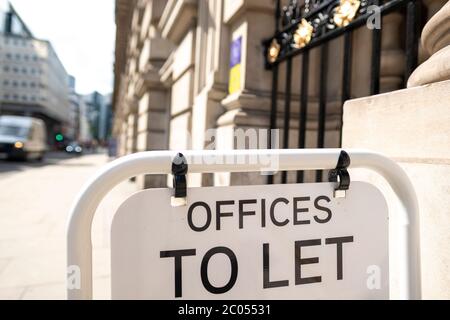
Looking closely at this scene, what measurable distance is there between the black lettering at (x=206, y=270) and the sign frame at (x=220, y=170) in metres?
0.23

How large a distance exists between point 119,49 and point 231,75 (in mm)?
21204

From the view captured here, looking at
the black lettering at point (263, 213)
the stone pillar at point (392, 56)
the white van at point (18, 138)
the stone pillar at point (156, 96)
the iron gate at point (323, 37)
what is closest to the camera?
the black lettering at point (263, 213)

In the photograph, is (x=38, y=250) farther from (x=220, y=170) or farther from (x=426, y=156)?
(x=426, y=156)

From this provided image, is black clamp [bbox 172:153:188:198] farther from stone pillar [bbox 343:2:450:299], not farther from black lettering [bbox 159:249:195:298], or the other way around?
stone pillar [bbox 343:2:450:299]

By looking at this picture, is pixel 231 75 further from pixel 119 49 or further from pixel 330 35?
pixel 119 49

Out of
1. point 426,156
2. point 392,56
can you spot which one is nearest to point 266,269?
point 426,156

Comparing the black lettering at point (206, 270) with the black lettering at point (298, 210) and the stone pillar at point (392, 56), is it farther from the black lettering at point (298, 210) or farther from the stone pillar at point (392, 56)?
the stone pillar at point (392, 56)

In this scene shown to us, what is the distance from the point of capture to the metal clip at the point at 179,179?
0.90 metres

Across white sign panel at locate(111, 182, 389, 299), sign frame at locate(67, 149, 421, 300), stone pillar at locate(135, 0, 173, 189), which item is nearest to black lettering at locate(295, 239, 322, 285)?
white sign panel at locate(111, 182, 389, 299)

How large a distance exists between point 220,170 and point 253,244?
23 cm

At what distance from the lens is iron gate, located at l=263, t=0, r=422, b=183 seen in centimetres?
171

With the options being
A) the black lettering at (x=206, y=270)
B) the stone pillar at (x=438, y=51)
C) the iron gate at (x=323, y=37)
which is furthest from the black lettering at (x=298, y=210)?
the iron gate at (x=323, y=37)

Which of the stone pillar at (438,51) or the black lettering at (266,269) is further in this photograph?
the stone pillar at (438,51)
